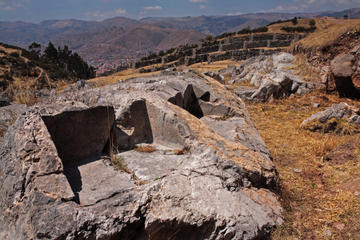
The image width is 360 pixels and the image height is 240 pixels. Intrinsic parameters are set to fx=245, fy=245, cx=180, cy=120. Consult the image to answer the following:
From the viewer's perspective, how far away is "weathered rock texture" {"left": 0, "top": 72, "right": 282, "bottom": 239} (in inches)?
102

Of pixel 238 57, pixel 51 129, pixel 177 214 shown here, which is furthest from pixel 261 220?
pixel 238 57

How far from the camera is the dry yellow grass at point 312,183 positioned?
143 inches

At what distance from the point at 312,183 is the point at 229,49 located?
53500mm

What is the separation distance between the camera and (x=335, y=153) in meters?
5.99

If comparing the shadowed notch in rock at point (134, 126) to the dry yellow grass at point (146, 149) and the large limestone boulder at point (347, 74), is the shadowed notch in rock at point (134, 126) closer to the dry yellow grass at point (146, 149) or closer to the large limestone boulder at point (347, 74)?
the dry yellow grass at point (146, 149)

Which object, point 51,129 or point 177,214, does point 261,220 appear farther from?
point 51,129

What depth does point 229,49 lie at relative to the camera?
55000 mm

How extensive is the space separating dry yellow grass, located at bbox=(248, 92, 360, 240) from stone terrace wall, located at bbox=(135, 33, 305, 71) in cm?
4221

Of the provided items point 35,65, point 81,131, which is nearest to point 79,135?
point 81,131

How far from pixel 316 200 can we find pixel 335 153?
2.19 metres

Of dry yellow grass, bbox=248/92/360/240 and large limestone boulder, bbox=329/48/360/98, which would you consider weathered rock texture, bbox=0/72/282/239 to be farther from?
large limestone boulder, bbox=329/48/360/98

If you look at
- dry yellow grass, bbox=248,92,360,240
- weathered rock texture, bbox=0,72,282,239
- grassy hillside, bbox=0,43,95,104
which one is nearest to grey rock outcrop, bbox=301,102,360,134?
dry yellow grass, bbox=248,92,360,240

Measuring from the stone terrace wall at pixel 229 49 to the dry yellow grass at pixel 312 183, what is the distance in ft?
138

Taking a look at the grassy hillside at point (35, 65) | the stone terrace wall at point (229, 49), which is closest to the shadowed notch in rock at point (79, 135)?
the grassy hillside at point (35, 65)
